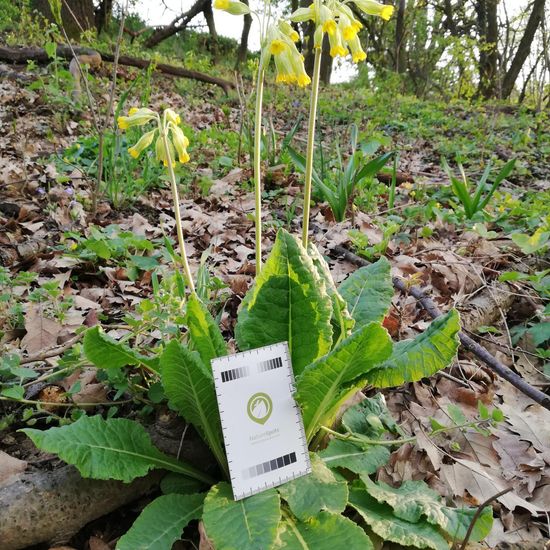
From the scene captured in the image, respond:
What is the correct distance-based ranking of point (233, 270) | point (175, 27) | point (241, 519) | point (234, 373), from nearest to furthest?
point (241, 519), point (234, 373), point (233, 270), point (175, 27)

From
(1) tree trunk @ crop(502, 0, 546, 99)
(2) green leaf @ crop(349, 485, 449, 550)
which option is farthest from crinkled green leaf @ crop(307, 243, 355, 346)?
(1) tree trunk @ crop(502, 0, 546, 99)

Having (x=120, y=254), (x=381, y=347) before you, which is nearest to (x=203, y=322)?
(x=381, y=347)

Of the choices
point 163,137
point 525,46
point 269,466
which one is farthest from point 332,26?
point 525,46

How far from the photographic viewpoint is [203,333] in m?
1.46

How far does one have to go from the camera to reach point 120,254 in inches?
108

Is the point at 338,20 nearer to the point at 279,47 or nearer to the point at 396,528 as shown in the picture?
the point at 279,47

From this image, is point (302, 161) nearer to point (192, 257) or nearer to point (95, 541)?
point (192, 257)

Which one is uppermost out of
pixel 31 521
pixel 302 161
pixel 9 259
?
pixel 302 161

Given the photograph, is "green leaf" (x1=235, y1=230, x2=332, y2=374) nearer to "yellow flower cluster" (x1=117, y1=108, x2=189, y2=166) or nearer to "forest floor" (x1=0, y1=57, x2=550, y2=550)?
"forest floor" (x1=0, y1=57, x2=550, y2=550)

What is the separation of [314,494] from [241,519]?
211 mm

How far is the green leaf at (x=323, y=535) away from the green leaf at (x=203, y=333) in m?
0.53

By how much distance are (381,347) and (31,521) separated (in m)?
1.08

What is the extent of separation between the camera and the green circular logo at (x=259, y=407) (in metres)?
1.34

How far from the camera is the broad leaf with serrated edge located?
1.29 meters
